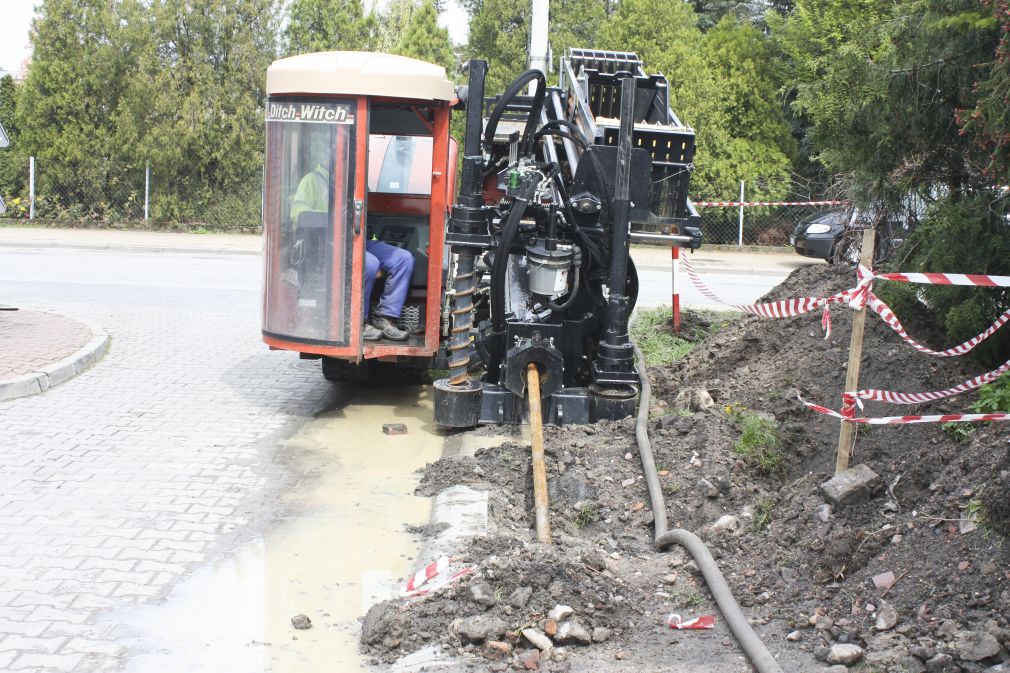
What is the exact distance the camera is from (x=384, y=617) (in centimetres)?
475

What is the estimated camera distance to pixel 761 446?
6543 millimetres

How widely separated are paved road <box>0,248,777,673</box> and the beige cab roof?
2647mm

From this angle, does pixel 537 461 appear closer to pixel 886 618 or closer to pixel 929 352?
pixel 929 352

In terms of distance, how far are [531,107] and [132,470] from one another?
4521mm

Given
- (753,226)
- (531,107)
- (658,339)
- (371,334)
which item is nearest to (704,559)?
(371,334)

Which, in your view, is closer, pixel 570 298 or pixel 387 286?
pixel 570 298

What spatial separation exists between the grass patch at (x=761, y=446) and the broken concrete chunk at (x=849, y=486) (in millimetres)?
892

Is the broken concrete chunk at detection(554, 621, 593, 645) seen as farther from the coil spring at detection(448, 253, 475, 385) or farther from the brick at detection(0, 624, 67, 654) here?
the coil spring at detection(448, 253, 475, 385)

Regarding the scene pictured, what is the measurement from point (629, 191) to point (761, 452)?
2.43 m

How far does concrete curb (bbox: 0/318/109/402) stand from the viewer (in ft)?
28.6

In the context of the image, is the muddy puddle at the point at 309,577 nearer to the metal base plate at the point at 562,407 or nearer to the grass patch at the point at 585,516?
the metal base plate at the point at 562,407

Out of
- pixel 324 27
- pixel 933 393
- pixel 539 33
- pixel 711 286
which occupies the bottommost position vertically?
pixel 711 286

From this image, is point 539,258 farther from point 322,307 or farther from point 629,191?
point 322,307

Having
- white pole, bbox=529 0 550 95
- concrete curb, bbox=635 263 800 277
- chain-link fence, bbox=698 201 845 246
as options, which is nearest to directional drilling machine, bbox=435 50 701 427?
white pole, bbox=529 0 550 95
